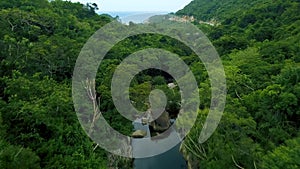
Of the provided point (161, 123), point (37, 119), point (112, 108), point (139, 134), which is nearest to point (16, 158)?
point (37, 119)

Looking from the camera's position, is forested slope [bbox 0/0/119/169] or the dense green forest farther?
the dense green forest

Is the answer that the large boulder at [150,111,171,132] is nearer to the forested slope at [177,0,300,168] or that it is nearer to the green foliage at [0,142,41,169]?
the forested slope at [177,0,300,168]

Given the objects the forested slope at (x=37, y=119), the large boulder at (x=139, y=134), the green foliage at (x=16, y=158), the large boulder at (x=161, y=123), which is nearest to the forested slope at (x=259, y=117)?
the large boulder at (x=139, y=134)

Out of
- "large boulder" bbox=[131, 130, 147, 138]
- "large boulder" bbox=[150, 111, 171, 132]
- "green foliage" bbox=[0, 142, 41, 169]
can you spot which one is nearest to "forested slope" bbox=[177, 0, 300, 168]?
"large boulder" bbox=[131, 130, 147, 138]

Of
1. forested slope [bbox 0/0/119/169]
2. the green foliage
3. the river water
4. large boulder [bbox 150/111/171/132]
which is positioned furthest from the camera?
large boulder [bbox 150/111/171/132]

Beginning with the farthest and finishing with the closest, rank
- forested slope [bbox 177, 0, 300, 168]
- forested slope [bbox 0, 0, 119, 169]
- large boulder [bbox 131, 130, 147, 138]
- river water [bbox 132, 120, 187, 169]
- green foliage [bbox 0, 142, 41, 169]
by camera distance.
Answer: large boulder [bbox 131, 130, 147, 138] → river water [bbox 132, 120, 187, 169] → forested slope [bbox 177, 0, 300, 168] → forested slope [bbox 0, 0, 119, 169] → green foliage [bbox 0, 142, 41, 169]

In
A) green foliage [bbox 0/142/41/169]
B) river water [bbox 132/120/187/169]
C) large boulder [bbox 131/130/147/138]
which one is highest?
green foliage [bbox 0/142/41/169]

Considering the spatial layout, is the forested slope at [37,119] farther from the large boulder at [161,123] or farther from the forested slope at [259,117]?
the large boulder at [161,123]

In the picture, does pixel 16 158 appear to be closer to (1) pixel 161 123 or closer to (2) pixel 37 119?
(2) pixel 37 119
